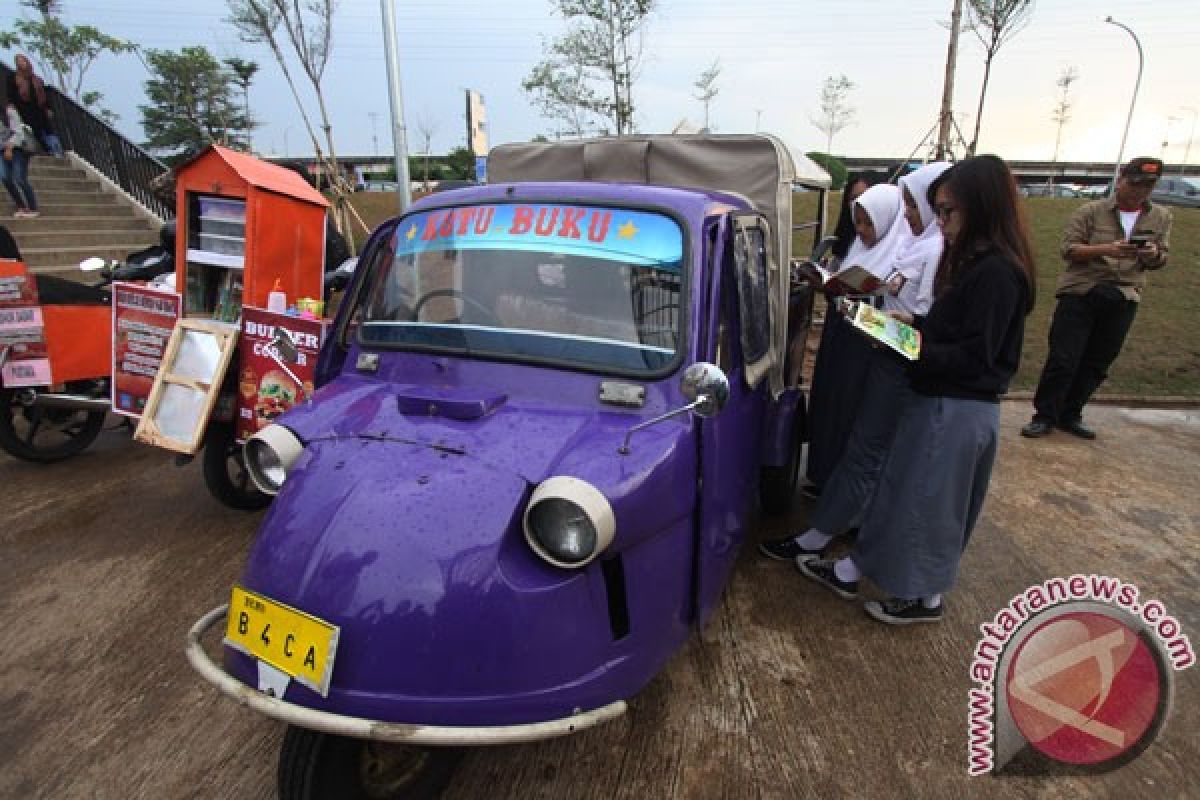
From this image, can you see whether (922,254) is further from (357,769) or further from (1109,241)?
(357,769)

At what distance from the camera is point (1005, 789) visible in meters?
2.14

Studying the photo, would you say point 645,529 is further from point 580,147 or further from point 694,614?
point 580,147

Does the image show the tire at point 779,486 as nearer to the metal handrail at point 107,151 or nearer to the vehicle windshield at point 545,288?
the vehicle windshield at point 545,288

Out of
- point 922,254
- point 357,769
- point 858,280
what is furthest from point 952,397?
point 357,769

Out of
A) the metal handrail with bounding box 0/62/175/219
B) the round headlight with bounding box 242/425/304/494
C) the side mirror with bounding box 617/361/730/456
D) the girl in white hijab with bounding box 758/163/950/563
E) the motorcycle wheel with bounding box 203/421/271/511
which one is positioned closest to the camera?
the side mirror with bounding box 617/361/730/456

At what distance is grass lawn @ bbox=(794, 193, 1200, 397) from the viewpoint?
21.6ft

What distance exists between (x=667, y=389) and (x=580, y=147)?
9.04ft

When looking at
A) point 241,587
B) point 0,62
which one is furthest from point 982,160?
point 0,62

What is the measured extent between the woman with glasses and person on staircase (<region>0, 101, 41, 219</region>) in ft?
35.0

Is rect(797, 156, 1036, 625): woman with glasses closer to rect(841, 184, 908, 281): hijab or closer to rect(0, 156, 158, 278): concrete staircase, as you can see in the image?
rect(841, 184, 908, 281): hijab

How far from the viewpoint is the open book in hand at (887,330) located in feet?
8.02

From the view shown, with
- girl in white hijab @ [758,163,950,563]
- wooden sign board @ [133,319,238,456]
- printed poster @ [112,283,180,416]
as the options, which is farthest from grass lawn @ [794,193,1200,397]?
printed poster @ [112,283,180,416]

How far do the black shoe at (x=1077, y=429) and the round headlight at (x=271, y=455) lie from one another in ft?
18.9

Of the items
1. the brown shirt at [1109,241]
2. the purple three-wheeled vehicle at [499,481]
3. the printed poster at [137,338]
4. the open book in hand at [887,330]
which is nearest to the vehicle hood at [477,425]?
the purple three-wheeled vehicle at [499,481]
